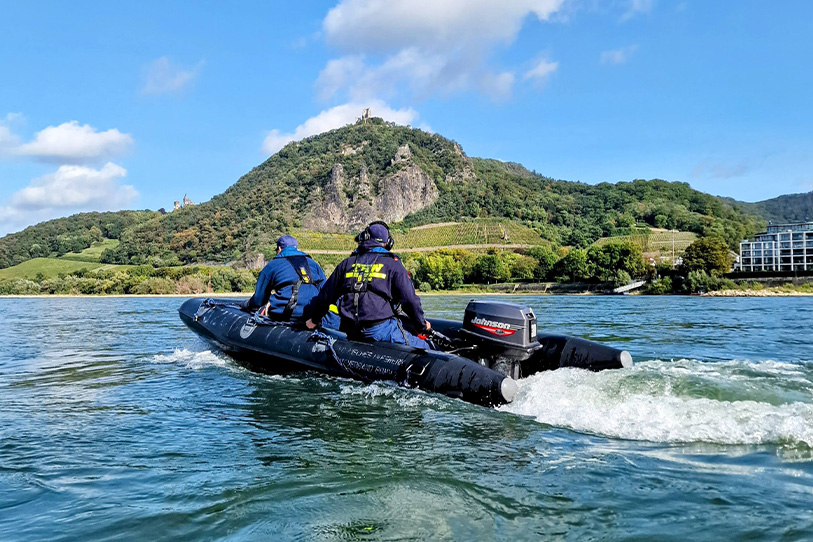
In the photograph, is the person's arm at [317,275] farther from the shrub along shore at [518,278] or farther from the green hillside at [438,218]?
the green hillside at [438,218]

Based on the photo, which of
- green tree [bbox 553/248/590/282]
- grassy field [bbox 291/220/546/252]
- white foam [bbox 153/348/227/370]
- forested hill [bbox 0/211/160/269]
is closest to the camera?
white foam [bbox 153/348/227/370]

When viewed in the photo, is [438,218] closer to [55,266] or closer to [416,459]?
[55,266]

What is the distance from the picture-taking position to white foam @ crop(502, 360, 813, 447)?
15.9 ft

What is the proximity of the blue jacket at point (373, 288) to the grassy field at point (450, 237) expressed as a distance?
411ft

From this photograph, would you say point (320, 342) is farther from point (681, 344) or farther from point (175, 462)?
point (681, 344)

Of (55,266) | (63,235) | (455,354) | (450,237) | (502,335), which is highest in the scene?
(63,235)

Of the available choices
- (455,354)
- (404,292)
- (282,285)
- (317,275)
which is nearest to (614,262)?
(317,275)

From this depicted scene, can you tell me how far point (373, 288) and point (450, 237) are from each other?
142m

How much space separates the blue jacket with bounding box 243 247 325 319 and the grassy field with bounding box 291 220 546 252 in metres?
123

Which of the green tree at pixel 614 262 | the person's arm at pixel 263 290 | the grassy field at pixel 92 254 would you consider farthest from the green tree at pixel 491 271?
the grassy field at pixel 92 254

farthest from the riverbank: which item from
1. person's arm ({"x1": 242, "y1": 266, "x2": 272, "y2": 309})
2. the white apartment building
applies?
person's arm ({"x1": 242, "y1": 266, "x2": 272, "y2": 309})

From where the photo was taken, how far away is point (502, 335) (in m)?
7.01

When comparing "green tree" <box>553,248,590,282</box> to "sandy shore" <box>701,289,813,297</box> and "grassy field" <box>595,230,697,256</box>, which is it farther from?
"grassy field" <box>595,230,697,256</box>

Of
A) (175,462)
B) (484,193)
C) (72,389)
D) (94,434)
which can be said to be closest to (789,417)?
(175,462)
